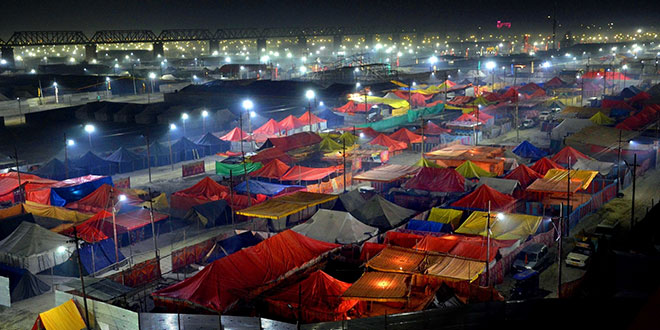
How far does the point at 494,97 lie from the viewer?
65000mm

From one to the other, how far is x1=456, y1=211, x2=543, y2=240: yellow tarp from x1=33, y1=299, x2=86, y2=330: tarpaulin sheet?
1416cm

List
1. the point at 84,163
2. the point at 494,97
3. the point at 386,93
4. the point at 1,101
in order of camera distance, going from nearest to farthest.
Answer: the point at 84,163 → the point at 1,101 → the point at 494,97 → the point at 386,93

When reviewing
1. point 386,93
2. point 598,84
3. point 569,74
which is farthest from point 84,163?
point 569,74

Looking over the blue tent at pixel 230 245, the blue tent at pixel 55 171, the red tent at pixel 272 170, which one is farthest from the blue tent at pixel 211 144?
the blue tent at pixel 230 245

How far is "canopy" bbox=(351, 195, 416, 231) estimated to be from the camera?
1040 inches

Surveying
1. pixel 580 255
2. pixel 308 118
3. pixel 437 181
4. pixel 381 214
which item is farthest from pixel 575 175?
pixel 308 118

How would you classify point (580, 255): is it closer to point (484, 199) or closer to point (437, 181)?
point (484, 199)

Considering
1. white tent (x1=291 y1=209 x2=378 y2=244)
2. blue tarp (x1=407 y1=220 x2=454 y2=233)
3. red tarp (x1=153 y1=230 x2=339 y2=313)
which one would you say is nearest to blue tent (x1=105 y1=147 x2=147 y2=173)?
white tent (x1=291 y1=209 x2=378 y2=244)

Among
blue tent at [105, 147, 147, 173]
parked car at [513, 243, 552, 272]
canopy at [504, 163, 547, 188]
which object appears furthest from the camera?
blue tent at [105, 147, 147, 173]

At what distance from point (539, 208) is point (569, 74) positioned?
2552 inches

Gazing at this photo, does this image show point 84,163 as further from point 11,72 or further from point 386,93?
point 11,72

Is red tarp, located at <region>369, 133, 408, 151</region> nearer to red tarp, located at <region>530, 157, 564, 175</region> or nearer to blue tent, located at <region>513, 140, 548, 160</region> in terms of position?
blue tent, located at <region>513, 140, 548, 160</region>

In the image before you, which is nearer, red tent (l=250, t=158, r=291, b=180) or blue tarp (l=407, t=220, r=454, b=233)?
blue tarp (l=407, t=220, r=454, b=233)

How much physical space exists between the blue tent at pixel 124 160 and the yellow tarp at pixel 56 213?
1205 cm
